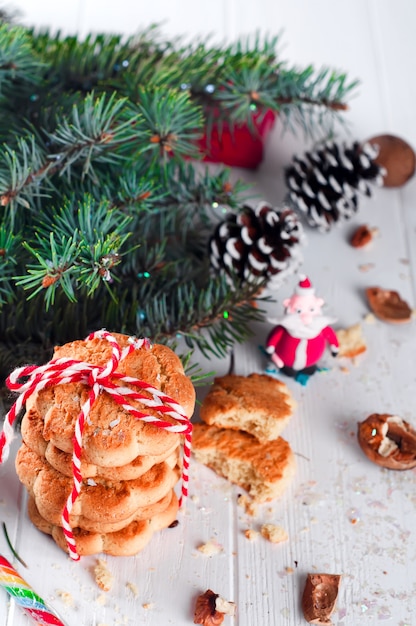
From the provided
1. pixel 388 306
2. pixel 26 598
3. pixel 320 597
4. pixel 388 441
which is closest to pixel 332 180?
pixel 388 306

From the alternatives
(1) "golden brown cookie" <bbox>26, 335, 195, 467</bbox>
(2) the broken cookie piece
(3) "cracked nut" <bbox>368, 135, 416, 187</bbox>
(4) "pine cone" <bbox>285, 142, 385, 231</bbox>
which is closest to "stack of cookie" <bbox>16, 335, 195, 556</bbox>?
(1) "golden brown cookie" <bbox>26, 335, 195, 467</bbox>

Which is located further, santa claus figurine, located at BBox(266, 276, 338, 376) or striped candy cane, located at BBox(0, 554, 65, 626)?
santa claus figurine, located at BBox(266, 276, 338, 376)

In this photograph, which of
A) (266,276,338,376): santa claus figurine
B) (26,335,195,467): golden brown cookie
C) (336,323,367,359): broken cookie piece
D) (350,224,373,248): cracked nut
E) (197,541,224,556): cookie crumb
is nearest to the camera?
(26,335,195,467): golden brown cookie

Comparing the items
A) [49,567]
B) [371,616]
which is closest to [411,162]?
[371,616]

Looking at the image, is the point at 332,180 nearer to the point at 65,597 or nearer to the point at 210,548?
the point at 210,548

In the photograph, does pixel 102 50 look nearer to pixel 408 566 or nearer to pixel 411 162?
pixel 411 162

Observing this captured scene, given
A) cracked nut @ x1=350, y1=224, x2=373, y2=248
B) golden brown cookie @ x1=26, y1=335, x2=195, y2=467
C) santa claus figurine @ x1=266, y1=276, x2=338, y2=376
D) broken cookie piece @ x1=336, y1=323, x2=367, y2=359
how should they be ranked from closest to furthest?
golden brown cookie @ x1=26, y1=335, x2=195, y2=467 → santa claus figurine @ x1=266, y1=276, x2=338, y2=376 → broken cookie piece @ x1=336, y1=323, x2=367, y2=359 → cracked nut @ x1=350, y1=224, x2=373, y2=248

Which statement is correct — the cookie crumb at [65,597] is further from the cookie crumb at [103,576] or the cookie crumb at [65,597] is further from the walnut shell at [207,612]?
the walnut shell at [207,612]

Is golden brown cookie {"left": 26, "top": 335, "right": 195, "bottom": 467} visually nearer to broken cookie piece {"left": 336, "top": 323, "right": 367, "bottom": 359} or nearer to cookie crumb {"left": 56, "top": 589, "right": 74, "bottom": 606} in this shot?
cookie crumb {"left": 56, "top": 589, "right": 74, "bottom": 606}
